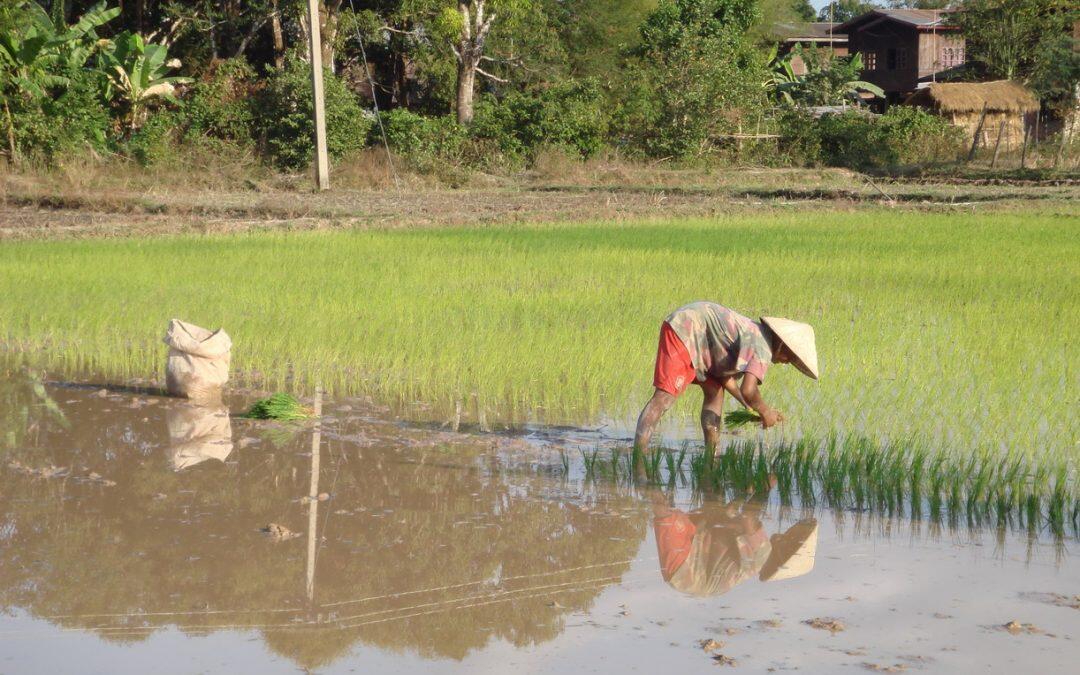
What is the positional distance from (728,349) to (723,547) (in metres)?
0.79

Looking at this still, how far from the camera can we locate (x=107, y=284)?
28.5ft

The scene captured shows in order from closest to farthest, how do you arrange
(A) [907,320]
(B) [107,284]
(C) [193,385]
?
(C) [193,385] → (A) [907,320] → (B) [107,284]

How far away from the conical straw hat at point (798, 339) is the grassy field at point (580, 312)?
65 centimetres

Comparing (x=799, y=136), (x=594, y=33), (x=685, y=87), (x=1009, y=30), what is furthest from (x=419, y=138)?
(x=1009, y=30)

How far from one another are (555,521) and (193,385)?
7.66 ft

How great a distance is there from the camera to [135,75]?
18.8 m

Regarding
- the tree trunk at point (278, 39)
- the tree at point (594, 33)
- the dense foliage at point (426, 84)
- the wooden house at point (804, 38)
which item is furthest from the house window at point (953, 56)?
the tree trunk at point (278, 39)

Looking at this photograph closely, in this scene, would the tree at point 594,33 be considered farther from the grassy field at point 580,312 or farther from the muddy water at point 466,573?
the muddy water at point 466,573

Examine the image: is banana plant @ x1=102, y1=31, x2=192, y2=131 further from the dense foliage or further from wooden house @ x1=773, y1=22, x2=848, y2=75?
wooden house @ x1=773, y1=22, x2=848, y2=75

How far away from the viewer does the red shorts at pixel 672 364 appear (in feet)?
14.0

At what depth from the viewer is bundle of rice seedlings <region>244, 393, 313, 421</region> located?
5195mm

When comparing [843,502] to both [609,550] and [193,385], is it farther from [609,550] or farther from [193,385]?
[193,385]

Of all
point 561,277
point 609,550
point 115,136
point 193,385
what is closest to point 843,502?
point 609,550

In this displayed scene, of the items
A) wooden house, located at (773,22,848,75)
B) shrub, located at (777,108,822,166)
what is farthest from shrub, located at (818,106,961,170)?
wooden house, located at (773,22,848,75)
